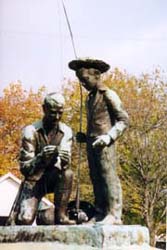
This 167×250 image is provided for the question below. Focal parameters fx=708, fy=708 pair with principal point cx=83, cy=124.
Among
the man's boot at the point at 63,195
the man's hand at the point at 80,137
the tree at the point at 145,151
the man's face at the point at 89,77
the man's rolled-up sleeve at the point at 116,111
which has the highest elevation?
the man's face at the point at 89,77

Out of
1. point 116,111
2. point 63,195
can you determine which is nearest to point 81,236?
point 63,195

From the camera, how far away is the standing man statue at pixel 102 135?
669 centimetres

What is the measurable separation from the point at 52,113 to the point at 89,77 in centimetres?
57

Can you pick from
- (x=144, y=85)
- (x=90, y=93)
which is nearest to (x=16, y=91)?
(x=144, y=85)

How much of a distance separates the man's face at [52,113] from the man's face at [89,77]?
18.0 inches

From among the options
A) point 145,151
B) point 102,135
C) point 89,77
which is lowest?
point 145,151

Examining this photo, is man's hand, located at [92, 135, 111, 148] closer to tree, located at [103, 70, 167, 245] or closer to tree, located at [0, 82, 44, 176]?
tree, located at [103, 70, 167, 245]

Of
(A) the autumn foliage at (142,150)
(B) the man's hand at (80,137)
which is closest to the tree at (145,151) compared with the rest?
(A) the autumn foliage at (142,150)

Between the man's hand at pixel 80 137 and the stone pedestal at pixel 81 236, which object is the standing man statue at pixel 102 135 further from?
the stone pedestal at pixel 81 236

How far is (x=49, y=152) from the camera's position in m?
6.52

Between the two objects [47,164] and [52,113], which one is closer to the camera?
[47,164]

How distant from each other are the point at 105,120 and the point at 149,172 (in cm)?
2413

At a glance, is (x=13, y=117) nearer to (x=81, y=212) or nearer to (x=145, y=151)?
(x=145, y=151)

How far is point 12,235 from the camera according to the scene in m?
6.47
